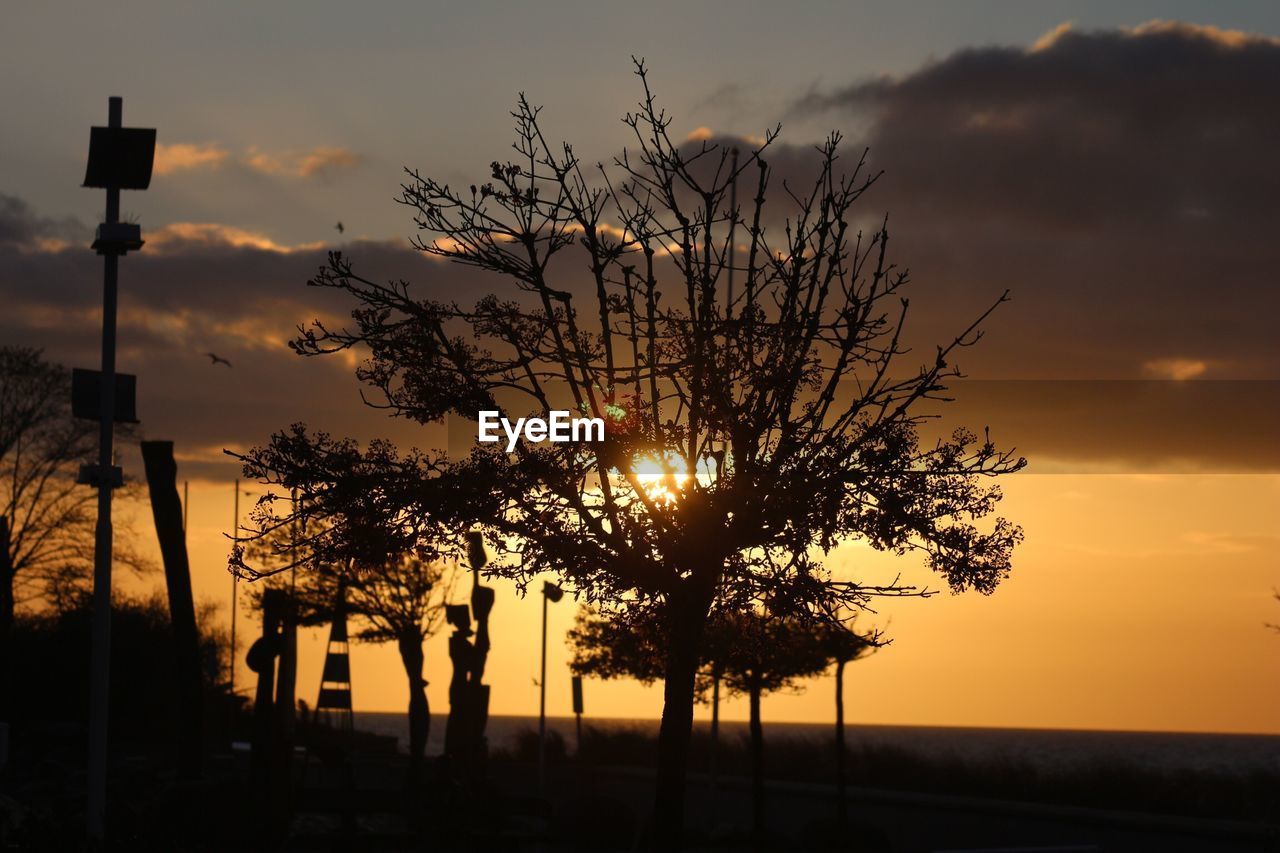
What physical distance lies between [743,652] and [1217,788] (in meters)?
27.0

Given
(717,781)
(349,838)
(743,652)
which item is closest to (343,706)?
(717,781)

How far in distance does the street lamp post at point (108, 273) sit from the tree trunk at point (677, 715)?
8.46 meters

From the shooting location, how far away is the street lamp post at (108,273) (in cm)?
1931

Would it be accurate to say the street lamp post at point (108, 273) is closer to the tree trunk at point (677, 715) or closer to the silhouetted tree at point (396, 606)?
the tree trunk at point (677, 715)

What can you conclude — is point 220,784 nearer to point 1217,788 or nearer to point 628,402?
point 628,402

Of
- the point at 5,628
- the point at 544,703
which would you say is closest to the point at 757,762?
the point at 544,703

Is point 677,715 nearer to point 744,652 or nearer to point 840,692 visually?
point 744,652

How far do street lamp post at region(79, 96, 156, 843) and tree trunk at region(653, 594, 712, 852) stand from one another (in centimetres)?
846

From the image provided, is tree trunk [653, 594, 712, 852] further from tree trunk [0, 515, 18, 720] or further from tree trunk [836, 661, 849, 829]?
tree trunk [0, 515, 18, 720]

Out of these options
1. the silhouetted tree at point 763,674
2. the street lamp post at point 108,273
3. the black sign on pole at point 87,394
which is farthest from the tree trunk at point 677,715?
the silhouetted tree at point 763,674

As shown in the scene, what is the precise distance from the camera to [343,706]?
188 ft

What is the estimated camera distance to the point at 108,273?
1977cm

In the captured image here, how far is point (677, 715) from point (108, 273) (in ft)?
33.7

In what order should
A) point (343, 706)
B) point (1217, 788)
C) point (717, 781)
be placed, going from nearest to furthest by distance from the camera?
point (1217, 788) < point (717, 781) < point (343, 706)
